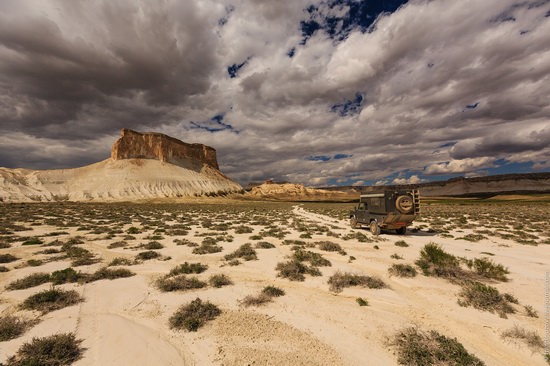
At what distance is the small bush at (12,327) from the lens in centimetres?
541

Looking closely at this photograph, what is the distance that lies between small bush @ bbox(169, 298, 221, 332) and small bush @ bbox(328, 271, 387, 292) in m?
4.02

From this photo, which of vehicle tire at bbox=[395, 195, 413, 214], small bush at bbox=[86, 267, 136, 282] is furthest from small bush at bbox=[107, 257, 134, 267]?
vehicle tire at bbox=[395, 195, 413, 214]

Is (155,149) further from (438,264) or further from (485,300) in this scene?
(485,300)

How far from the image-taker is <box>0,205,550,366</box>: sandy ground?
16.5 ft

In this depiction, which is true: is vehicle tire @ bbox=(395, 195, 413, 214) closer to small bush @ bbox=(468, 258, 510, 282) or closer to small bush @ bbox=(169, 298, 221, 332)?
small bush @ bbox=(468, 258, 510, 282)

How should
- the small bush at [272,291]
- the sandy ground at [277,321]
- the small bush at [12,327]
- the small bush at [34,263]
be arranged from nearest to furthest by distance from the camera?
the sandy ground at [277,321] < the small bush at [12,327] < the small bush at [272,291] < the small bush at [34,263]

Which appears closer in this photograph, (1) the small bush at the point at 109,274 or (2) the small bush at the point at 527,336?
(2) the small bush at the point at 527,336

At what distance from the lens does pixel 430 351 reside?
4.91 meters

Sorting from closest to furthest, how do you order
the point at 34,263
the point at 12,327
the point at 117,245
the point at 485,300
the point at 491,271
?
the point at 12,327, the point at 485,300, the point at 491,271, the point at 34,263, the point at 117,245

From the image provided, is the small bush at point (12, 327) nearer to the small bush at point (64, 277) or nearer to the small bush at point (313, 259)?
the small bush at point (64, 277)

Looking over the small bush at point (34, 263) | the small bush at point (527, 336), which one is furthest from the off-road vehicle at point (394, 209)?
the small bush at point (34, 263)

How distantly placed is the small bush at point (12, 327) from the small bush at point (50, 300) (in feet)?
2.05

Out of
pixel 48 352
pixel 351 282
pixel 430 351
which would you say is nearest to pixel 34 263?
pixel 48 352

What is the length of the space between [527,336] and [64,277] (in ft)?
44.9
